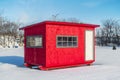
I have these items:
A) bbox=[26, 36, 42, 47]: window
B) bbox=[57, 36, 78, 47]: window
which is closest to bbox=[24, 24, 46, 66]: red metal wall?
bbox=[26, 36, 42, 47]: window

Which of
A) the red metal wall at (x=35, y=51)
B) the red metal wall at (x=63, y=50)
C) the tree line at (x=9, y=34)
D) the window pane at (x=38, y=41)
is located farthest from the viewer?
the tree line at (x=9, y=34)

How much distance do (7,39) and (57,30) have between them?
132ft

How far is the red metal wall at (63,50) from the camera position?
35.9 ft

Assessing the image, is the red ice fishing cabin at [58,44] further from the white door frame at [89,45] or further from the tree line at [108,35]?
the tree line at [108,35]

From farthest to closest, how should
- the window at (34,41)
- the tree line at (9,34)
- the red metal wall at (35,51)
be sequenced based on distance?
1. the tree line at (9,34)
2. the window at (34,41)
3. the red metal wall at (35,51)

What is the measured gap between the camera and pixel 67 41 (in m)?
11.7

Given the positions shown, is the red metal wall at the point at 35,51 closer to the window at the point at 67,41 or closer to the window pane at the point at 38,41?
the window pane at the point at 38,41

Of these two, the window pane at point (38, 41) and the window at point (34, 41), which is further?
the window at point (34, 41)

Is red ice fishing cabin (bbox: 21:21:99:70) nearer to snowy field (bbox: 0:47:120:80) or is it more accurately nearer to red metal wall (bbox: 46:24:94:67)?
red metal wall (bbox: 46:24:94:67)

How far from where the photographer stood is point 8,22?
4978cm

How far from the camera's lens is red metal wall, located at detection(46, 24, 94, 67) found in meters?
10.9

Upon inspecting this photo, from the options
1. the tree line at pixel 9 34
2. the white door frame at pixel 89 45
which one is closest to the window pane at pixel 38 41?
the white door frame at pixel 89 45

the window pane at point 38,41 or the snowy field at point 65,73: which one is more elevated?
the window pane at point 38,41

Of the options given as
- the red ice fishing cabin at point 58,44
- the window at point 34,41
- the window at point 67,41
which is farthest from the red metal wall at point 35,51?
the window at point 67,41
